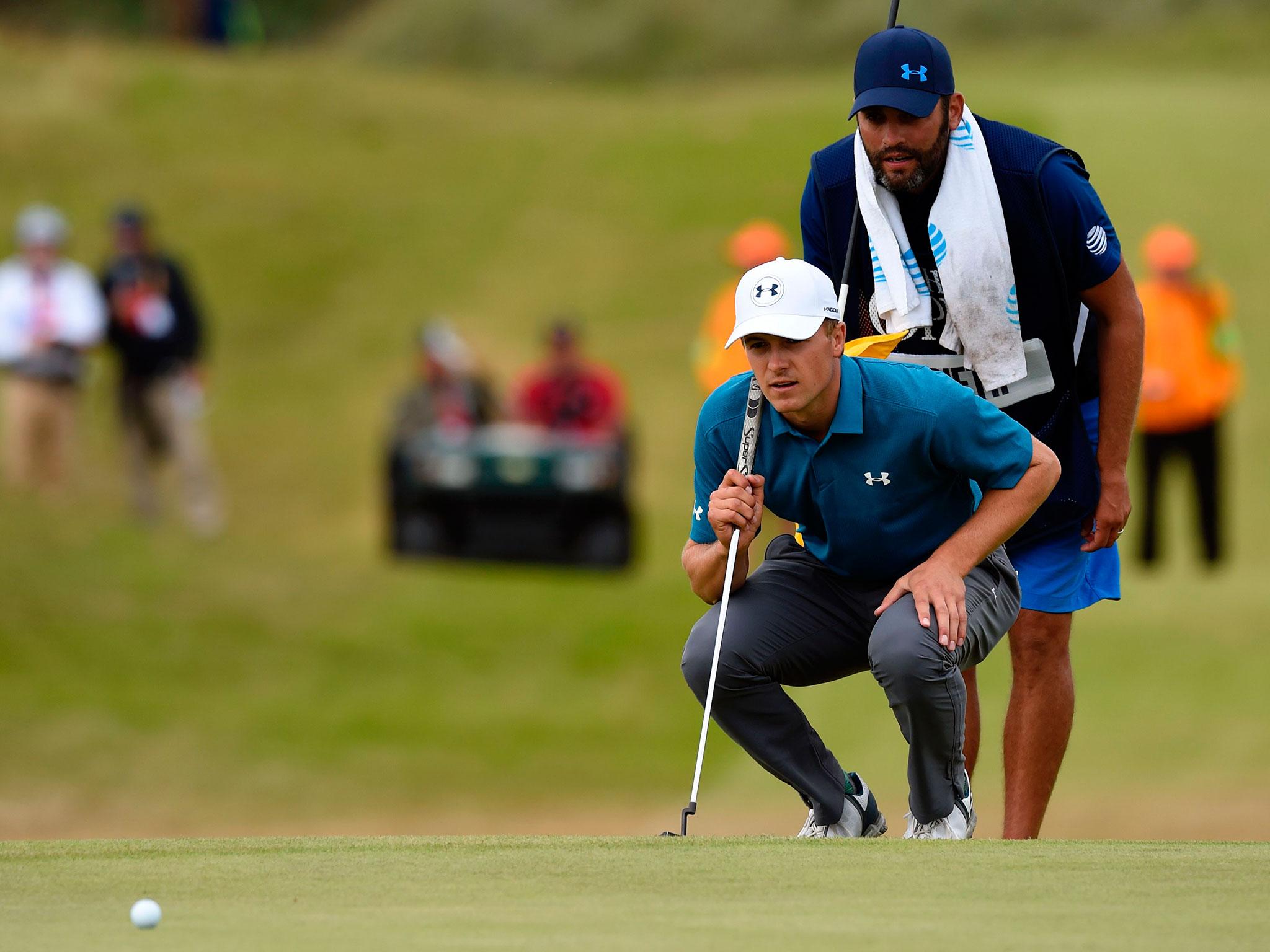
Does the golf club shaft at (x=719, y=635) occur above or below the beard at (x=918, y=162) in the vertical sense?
below

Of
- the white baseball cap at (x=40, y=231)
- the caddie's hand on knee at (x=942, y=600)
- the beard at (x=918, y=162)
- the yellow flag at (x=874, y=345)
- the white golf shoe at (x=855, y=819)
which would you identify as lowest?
the white golf shoe at (x=855, y=819)

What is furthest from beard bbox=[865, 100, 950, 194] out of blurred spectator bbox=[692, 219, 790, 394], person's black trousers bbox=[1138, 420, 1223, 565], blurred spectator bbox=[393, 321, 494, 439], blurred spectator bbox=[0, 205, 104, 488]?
blurred spectator bbox=[0, 205, 104, 488]

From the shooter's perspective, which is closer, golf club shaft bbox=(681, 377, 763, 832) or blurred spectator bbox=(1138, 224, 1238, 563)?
golf club shaft bbox=(681, 377, 763, 832)

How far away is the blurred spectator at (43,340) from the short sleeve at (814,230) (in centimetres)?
975

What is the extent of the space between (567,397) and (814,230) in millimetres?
9314

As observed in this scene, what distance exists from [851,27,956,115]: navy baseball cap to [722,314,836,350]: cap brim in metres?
0.58

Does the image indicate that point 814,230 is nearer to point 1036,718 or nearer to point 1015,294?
point 1015,294

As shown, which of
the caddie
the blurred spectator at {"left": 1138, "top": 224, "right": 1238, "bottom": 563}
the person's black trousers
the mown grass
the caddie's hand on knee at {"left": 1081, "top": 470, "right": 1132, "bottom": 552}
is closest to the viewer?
the mown grass

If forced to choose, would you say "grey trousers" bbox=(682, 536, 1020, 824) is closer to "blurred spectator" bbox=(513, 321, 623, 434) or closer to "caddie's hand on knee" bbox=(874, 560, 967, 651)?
"caddie's hand on knee" bbox=(874, 560, 967, 651)

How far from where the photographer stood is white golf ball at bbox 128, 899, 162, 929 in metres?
3.70

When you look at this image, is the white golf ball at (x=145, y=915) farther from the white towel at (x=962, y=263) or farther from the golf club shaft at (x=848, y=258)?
the white towel at (x=962, y=263)

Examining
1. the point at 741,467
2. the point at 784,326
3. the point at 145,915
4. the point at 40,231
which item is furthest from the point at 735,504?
the point at 40,231

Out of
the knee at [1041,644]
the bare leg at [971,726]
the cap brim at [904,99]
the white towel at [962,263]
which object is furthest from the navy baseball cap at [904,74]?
the bare leg at [971,726]

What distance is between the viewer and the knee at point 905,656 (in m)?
4.79
